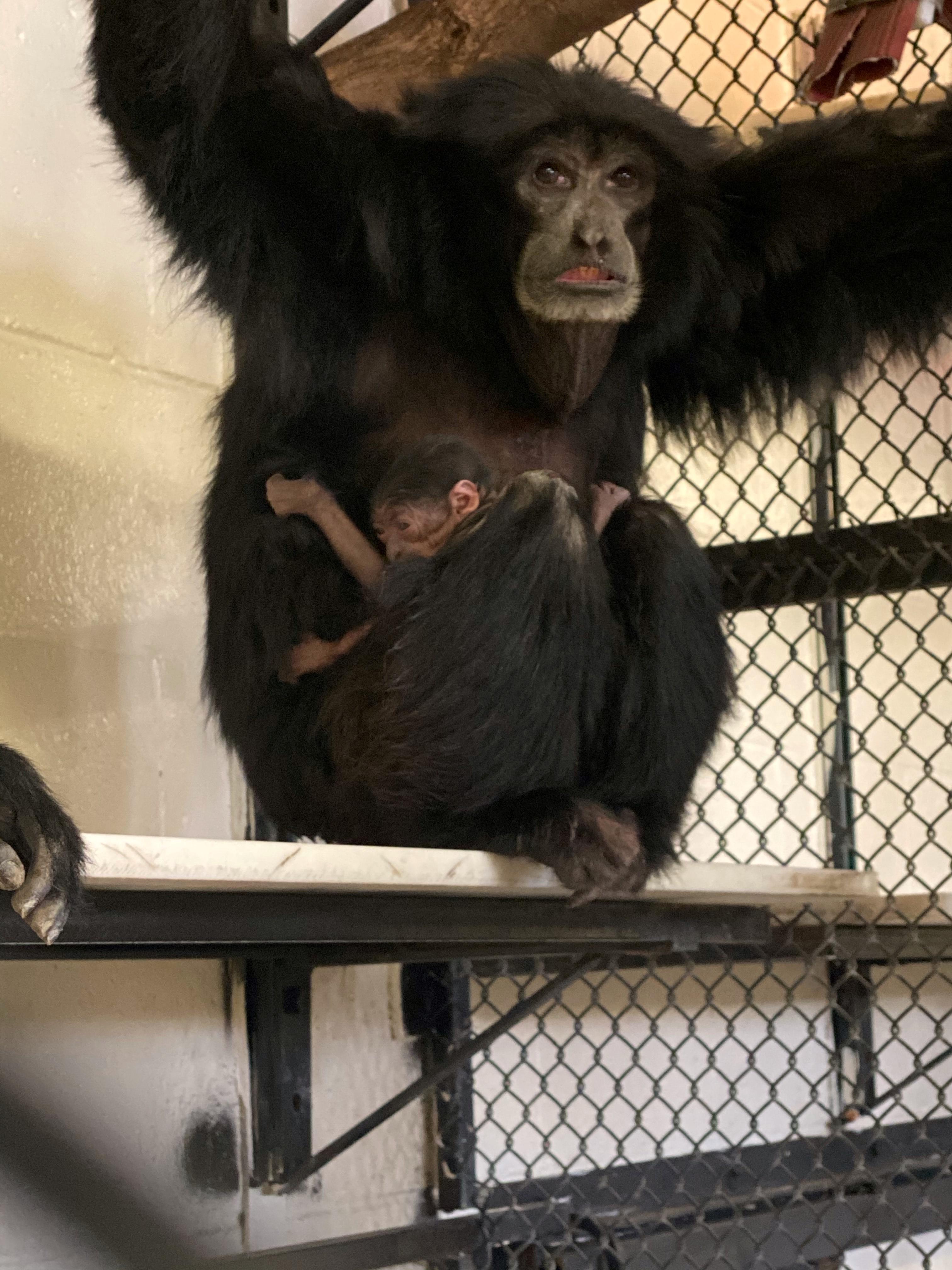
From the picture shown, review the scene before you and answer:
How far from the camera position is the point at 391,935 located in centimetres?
233

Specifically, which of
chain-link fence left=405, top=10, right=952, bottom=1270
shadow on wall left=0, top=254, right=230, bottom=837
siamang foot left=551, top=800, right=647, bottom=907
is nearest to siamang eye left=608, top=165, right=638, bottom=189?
chain-link fence left=405, top=10, right=952, bottom=1270

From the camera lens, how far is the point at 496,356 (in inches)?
112

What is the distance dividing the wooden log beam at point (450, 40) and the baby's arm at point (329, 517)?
76cm

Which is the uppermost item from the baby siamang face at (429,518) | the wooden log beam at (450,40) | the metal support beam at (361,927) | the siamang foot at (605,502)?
the wooden log beam at (450,40)

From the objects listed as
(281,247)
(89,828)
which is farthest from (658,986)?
(281,247)

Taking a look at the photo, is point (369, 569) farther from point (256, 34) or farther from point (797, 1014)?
point (797, 1014)

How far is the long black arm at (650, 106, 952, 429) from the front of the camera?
116 inches

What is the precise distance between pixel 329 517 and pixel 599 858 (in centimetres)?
78

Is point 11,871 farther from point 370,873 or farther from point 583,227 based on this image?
point 583,227

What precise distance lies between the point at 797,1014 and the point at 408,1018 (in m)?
2.26

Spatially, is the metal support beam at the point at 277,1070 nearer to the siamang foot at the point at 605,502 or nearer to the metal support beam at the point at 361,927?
the metal support beam at the point at 361,927

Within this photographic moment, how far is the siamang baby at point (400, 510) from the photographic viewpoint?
2.55 meters

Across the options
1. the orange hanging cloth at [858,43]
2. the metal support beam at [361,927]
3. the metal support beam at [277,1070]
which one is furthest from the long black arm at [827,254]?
the metal support beam at [277,1070]

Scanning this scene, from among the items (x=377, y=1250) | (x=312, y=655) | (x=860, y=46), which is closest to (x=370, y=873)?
(x=312, y=655)
